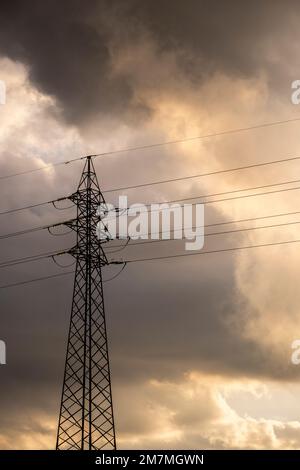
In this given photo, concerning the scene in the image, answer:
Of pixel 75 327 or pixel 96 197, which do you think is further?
pixel 96 197

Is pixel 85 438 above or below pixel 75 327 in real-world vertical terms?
below
